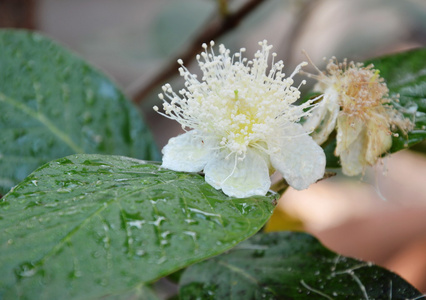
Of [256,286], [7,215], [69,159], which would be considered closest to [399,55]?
[256,286]

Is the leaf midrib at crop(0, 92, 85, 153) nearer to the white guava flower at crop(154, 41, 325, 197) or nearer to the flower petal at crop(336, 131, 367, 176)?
the white guava flower at crop(154, 41, 325, 197)

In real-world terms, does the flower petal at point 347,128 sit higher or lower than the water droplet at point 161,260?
higher

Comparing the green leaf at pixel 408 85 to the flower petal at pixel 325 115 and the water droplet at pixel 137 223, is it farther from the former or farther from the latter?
the water droplet at pixel 137 223

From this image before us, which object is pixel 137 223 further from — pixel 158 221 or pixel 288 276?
pixel 288 276

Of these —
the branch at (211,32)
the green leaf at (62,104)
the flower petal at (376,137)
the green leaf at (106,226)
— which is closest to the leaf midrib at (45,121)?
the green leaf at (62,104)

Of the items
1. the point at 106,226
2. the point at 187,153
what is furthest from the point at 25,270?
the point at 187,153

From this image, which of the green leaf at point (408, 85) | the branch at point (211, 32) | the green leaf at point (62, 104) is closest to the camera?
the green leaf at point (408, 85)
